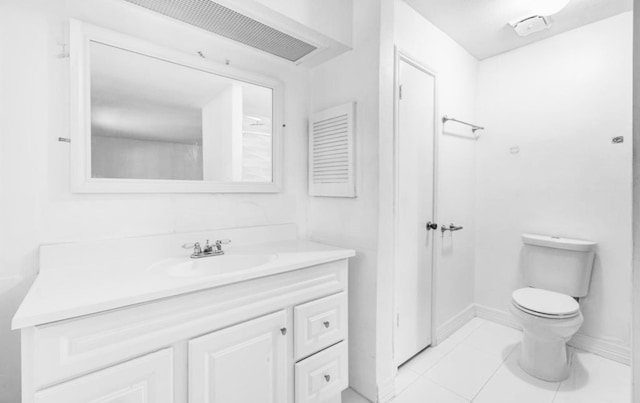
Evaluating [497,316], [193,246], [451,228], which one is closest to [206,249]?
[193,246]

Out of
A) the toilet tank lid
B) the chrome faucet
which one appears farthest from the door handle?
the chrome faucet

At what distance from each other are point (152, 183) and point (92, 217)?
0.86 feet

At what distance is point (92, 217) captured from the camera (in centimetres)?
118

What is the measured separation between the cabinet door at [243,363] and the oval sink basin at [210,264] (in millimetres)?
289

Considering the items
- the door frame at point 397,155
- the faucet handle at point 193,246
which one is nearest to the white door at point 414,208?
the door frame at point 397,155

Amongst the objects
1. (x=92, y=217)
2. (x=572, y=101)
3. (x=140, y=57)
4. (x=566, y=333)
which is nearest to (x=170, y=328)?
(x=92, y=217)

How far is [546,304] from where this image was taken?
5.79ft

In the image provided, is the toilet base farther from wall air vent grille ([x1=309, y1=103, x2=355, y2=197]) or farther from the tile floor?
wall air vent grille ([x1=309, y1=103, x2=355, y2=197])

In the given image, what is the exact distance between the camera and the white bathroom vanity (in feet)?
2.47

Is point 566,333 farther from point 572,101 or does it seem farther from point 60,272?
point 60,272

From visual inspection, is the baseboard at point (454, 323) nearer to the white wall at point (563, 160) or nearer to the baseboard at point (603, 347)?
the white wall at point (563, 160)

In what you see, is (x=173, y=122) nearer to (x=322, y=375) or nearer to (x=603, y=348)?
(x=322, y=375)

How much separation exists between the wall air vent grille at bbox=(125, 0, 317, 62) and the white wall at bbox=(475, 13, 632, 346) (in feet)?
5.83

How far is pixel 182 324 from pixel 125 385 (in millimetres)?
203
